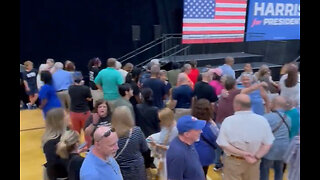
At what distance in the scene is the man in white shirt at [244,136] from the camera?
3715mm

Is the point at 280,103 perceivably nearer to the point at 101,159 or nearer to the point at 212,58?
the point at 101,159

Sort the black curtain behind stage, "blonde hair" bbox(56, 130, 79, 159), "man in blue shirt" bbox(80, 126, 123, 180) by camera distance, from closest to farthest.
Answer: "man in blue shirt" bbox(80, 126, 123, 180), "blonde hair" bbox(56, 130, 79, 159), the black curtain behind stage

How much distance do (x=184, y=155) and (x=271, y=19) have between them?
6.29 m

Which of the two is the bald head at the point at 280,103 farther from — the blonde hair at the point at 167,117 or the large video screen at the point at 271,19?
the large video screen at the point at 271,19

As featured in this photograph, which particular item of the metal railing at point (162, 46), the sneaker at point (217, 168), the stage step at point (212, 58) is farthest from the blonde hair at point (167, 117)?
the metal railing at point (162, 46)

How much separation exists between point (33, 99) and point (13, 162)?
772cm

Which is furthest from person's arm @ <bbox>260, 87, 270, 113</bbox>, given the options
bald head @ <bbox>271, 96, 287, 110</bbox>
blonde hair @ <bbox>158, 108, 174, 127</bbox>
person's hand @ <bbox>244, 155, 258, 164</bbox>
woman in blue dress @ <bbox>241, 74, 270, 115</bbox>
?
blonde hair @ <bbox>158, 108, 174, 127</bbox>

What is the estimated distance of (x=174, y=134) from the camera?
4195 millimetres

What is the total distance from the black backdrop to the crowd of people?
279 inches

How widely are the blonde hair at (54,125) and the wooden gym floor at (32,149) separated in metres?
2.13

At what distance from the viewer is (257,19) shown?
8.44m

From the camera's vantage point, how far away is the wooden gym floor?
562 centimetres

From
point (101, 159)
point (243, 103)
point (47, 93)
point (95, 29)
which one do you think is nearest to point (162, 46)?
point (95, 29)

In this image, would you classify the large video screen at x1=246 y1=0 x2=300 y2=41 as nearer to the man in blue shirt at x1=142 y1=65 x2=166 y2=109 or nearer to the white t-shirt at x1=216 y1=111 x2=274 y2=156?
the man in blue shirt at x1=142 y1=65 x2=166 y2=109
